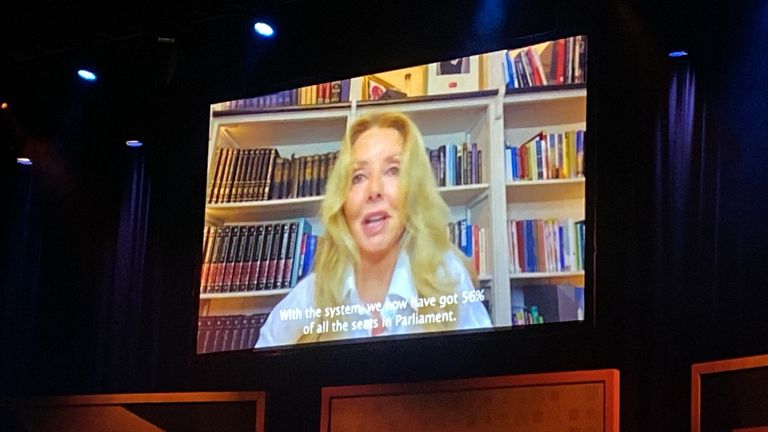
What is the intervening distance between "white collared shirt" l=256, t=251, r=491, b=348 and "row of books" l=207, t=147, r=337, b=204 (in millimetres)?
363

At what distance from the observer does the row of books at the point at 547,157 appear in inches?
148

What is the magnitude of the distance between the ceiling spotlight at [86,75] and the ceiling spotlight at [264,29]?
0.84m

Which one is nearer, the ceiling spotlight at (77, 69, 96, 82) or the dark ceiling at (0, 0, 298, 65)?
the dark ceiling at (0, 0, 298, 65)

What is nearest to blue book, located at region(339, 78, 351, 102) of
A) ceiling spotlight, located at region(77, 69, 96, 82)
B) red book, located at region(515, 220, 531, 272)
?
red book, located at region(515, 220, 531, 272)

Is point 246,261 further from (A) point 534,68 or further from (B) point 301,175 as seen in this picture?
(A) point 534,68

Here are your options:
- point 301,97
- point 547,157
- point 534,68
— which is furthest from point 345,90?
point 547,157

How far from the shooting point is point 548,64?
12.8ft

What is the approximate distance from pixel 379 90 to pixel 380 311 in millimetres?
835

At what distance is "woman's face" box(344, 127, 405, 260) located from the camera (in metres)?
4.11

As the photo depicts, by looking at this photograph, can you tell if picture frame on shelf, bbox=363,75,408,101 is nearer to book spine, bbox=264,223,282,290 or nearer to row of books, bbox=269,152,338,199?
row of books, bbox=269,152,338,199

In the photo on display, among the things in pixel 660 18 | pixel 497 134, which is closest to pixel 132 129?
pixel 497 134

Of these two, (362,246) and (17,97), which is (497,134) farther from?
(17,97)

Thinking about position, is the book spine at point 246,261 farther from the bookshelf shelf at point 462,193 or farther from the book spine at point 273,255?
the bookshelf shelf at point 462,193

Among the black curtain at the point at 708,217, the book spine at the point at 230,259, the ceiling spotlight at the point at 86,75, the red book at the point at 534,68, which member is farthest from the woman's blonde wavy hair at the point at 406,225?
the ceiling spotlight at the point at 86,75
